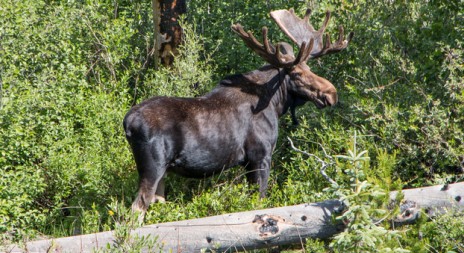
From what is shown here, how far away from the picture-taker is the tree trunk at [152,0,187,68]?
12.3 meters

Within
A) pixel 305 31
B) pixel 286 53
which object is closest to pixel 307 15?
pixel 305 31

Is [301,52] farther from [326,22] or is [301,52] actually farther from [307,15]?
[307,15]

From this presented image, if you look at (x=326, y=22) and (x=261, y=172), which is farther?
(x=326, y=22)

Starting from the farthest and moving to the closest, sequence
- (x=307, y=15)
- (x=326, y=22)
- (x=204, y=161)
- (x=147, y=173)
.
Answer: (x=307, y=15), (x=326, y=22), (x=204, y=161), (x=147, y=173)

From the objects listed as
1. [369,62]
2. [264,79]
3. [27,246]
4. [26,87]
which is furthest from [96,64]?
[27,246]

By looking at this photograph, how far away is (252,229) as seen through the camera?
8156mm

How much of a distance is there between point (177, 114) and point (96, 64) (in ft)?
10.5

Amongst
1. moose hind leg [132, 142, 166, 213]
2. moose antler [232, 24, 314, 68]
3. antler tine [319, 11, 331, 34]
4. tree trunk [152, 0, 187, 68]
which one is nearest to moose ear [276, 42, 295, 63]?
moose antler [232, 24, 314, 68]

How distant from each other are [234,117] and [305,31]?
190 cm

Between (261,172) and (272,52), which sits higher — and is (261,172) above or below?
below

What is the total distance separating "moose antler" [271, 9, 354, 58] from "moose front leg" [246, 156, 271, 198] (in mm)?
1620

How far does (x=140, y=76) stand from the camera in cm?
1259

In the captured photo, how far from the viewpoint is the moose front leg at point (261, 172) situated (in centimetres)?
1020

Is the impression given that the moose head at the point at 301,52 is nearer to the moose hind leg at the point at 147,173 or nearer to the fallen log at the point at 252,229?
the moose hind leg at the point at 147,173
